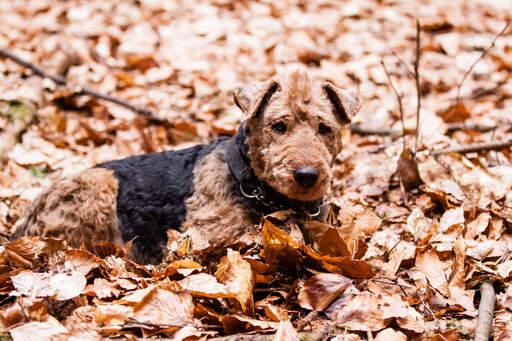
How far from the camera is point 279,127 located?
3.90 metres

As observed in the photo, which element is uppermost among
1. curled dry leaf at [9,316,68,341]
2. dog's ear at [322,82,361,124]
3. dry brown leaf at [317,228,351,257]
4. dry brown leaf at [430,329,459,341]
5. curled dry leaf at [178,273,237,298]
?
dog's ear at [322,82,361,124]

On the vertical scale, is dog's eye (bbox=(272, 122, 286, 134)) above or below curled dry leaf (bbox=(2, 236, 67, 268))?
above

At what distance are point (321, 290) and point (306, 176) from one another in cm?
87

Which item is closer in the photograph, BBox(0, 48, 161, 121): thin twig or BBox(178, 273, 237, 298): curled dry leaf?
BBox(178, 273, 237, 298): curled dry leaf

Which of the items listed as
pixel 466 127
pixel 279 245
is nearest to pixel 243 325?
pixel 279 245

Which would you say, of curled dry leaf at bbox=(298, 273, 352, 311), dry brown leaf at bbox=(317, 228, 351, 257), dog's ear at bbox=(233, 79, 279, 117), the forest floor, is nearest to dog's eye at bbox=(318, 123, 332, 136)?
dog's ear at bbox=(233, 79, 279, 117)

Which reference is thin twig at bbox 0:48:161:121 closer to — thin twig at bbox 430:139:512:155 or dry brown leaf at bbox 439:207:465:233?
thin twig at bbox 430:139:512:155

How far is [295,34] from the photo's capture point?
27.8 ft

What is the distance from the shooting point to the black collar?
3.95 m

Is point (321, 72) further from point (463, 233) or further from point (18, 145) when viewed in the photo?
point (18, 145)

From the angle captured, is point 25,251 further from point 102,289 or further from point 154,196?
point 154,196

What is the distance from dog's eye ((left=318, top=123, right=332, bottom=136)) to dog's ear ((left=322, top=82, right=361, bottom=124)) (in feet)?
0.92

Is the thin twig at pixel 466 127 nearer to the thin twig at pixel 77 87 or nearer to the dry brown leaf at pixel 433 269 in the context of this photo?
the dry brown leaf at pixel 433 269

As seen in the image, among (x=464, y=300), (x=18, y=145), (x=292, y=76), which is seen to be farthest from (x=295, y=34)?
(x=464, y=300)
